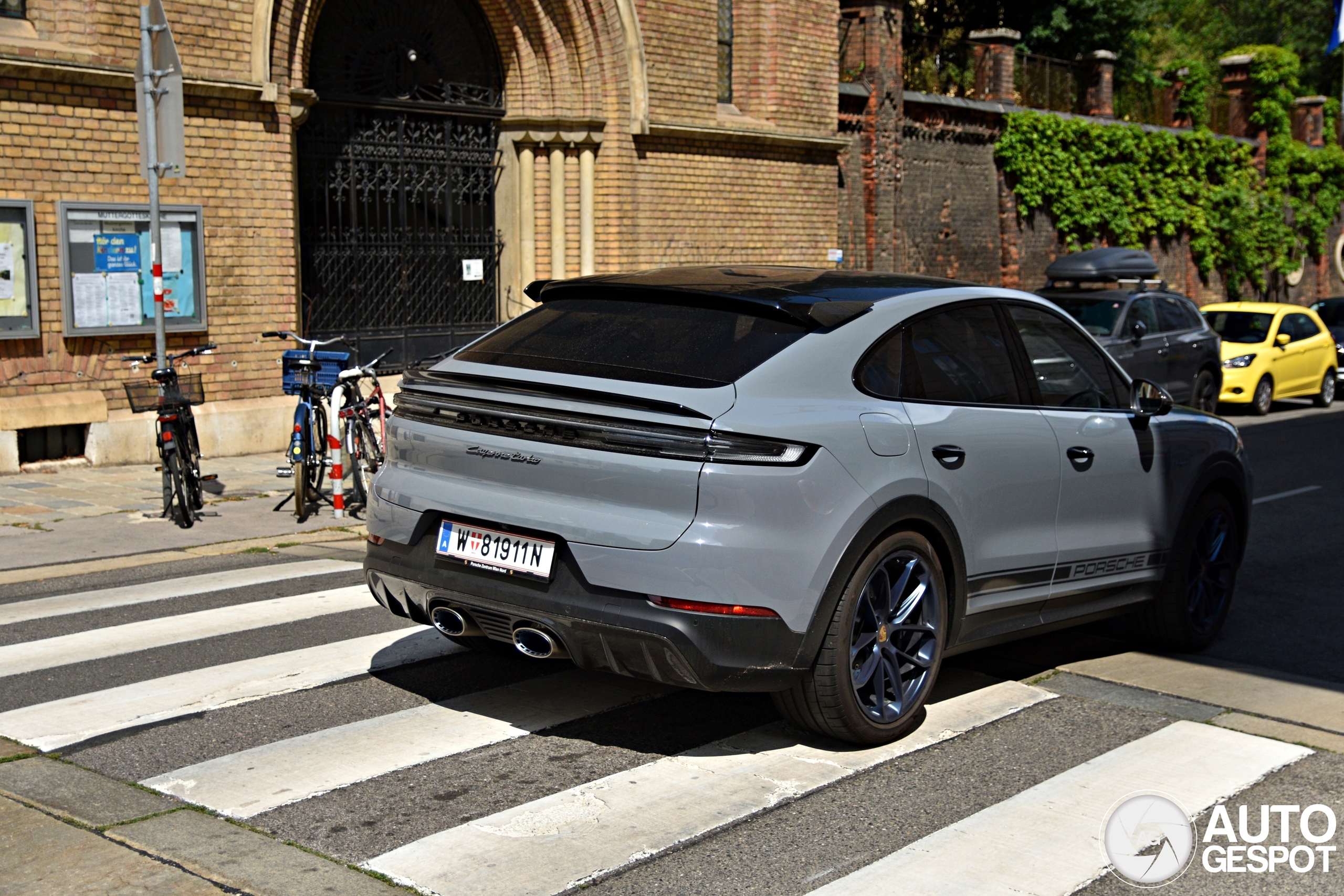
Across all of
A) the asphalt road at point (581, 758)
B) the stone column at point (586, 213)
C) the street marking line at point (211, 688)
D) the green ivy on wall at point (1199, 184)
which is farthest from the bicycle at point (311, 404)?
the green ivy on wall at point (1199, 184)

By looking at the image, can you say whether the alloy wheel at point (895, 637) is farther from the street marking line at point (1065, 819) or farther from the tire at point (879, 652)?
the street marking line at point (1065, 819)

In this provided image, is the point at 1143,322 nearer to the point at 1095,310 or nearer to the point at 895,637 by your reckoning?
the point at 1095,310

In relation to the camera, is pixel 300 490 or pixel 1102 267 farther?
pixel 1102 267

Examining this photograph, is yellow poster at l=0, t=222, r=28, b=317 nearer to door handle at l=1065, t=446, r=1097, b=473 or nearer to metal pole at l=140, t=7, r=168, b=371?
metal pole at l=140, t=7, r=168, b=371

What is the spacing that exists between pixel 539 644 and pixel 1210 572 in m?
3.79

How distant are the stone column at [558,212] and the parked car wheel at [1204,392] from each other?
310 inches

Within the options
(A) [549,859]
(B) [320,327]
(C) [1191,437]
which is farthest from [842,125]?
(A) [549,859]

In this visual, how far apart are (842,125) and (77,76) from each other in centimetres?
Answer: 1270

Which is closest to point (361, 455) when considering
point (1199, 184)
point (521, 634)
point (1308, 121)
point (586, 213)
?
point (521, 634)

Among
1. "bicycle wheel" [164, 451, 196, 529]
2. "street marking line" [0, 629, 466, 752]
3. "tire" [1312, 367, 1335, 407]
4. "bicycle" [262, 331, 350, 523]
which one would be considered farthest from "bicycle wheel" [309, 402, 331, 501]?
"tire" [1312, 367, 1335, 407]

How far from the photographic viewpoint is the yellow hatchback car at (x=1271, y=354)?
20125mm

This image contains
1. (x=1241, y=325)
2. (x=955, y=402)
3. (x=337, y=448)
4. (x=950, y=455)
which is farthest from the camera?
(x=1241, y=325)

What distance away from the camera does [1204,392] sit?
59.1 ft

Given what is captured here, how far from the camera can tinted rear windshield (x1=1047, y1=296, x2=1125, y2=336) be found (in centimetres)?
1623
